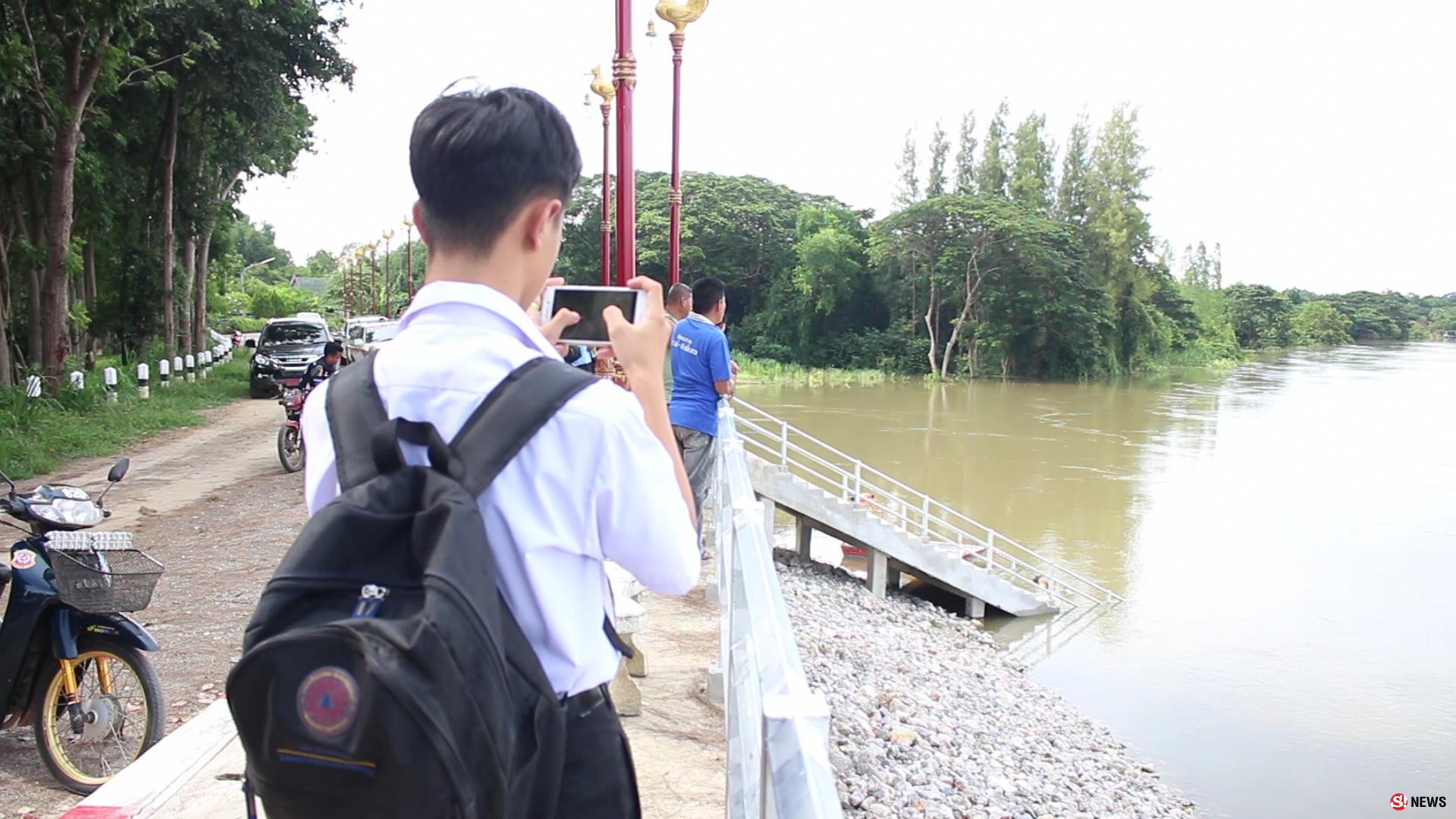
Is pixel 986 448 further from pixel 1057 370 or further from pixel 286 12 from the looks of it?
pixel 1057 370

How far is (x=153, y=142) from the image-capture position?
20.9 m

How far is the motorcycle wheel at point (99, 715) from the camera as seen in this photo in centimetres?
377

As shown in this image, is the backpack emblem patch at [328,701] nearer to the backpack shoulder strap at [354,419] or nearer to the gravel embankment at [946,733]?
the backpack shoulder strap at [354,419]

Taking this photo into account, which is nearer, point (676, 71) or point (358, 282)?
point (676, 71)

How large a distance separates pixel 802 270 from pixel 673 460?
4982cm

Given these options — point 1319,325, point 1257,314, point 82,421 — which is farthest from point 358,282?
point 1319,325

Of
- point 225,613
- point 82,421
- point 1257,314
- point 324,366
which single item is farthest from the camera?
point 1257,314

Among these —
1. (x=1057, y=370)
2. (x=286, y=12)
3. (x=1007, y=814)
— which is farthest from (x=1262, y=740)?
(x=1057, y=370)

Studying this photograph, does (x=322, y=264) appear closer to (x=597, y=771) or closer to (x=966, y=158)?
(x=966, y=158)

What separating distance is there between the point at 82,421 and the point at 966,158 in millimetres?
47042

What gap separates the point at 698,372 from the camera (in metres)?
6.48

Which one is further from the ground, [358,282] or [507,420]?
[358,282]
